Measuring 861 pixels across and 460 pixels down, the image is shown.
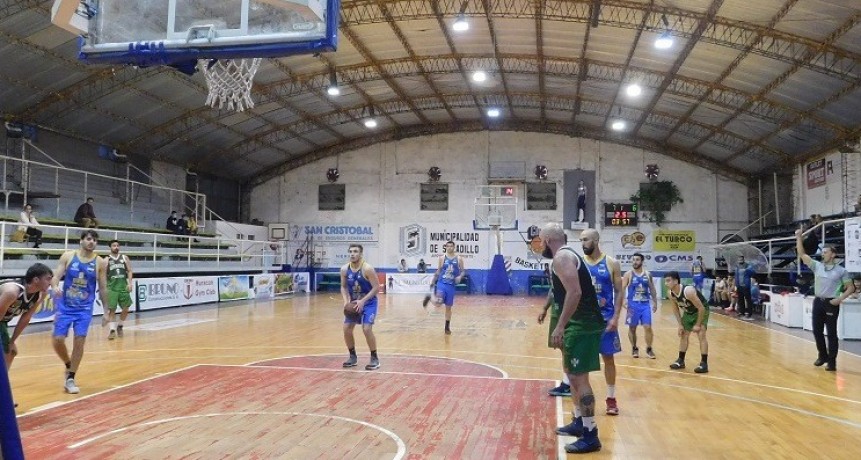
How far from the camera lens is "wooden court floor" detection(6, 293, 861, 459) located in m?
5.18

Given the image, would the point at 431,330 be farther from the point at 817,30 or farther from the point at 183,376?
the point at 817,30

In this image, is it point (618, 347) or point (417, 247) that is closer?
point (618, 347)

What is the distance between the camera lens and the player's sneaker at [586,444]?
16.4 feet

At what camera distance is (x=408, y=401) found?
6801 mm

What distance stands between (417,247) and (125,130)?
→ 14.7 m

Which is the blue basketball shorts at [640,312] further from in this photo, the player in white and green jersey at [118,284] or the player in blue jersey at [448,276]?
the player in white and green jersey at [118,284]

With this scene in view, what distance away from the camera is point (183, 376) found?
26.7ft

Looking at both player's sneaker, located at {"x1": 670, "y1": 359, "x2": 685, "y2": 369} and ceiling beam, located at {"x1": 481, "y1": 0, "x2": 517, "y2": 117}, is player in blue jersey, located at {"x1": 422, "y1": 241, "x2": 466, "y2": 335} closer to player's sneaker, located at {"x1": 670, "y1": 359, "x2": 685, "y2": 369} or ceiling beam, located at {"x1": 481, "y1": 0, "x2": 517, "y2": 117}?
player's sneaker, located at {"x1": 670, "y1": 359, "x2": 685, "y2": 369}

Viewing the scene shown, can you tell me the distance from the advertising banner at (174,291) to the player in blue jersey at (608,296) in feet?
49.5

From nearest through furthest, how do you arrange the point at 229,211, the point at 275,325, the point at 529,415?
the point at 529,415 → the point at 275,325 → the point at 229,211

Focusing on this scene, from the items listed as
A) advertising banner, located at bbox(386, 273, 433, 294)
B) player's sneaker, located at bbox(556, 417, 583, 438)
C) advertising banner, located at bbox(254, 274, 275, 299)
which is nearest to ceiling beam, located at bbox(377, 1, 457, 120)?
advertising banner, located at bbox(386, 273, 433, 294)

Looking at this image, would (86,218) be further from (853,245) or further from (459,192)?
(853,245)

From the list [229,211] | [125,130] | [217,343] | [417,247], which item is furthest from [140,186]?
[217,343]

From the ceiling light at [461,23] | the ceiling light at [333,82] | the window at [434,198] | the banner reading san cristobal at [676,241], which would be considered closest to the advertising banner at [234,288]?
the ceiling light at [333,82]
